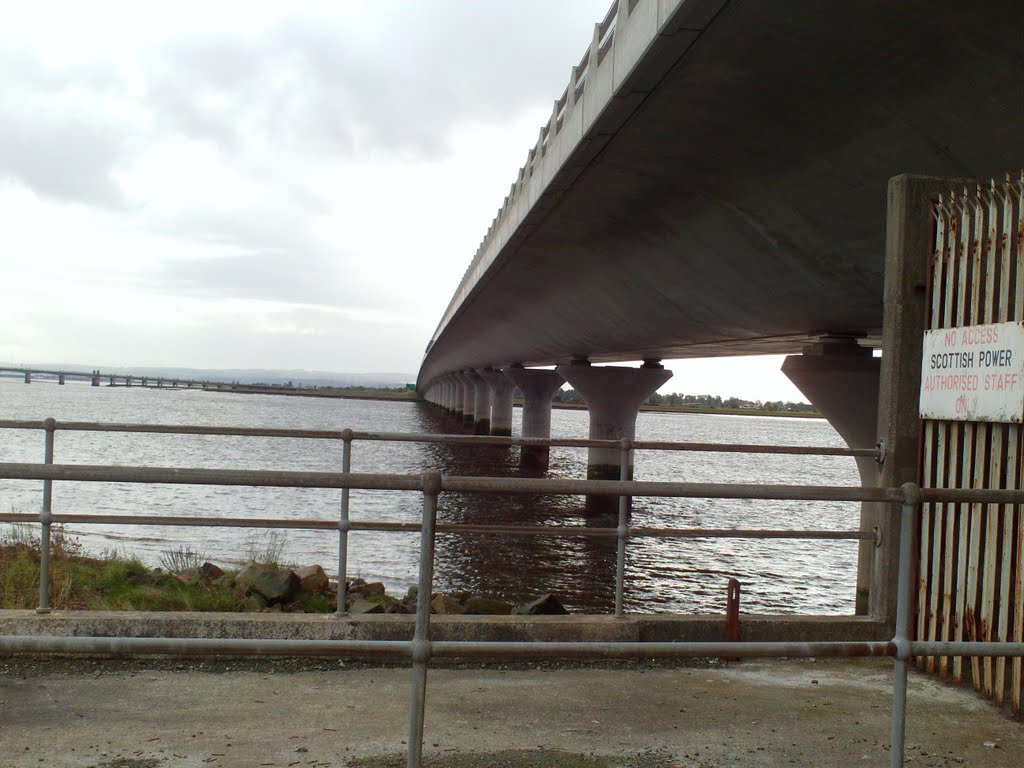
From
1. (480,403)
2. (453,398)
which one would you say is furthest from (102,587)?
(453,398)

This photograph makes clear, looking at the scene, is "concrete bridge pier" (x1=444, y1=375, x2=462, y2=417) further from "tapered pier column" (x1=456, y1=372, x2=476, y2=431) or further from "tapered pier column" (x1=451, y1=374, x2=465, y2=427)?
"tapered pier column" (x1=456, y1=372, x2=476, y2=431)

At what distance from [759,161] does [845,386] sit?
30.9ft

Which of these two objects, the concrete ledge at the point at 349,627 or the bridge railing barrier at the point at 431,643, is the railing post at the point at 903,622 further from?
the concrete ledge at the point at 349,627

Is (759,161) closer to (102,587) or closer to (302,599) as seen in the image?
(302,599)

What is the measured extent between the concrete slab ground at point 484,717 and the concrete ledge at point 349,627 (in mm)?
347

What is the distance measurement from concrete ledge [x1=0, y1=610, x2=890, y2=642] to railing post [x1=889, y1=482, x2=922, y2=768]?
2.36 meters

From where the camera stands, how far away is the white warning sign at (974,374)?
4961mm

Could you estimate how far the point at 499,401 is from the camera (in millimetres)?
74125

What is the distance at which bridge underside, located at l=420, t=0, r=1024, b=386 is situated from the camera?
9.11m

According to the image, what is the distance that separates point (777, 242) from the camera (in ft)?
50.6

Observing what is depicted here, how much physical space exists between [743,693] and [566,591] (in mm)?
10656

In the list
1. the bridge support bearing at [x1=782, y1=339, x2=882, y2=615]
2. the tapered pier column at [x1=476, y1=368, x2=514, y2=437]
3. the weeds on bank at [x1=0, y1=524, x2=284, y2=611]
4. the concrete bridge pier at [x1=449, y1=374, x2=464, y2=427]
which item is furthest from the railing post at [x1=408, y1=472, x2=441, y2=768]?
the concrete bridge pier at [x1=449, y1=374, x2=464, y2=427]

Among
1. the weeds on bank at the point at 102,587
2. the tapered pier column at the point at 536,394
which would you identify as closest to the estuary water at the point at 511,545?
the weeds on bank at the point at 102,587

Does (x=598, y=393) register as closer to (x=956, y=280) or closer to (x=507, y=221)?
(x=507, y=221)
